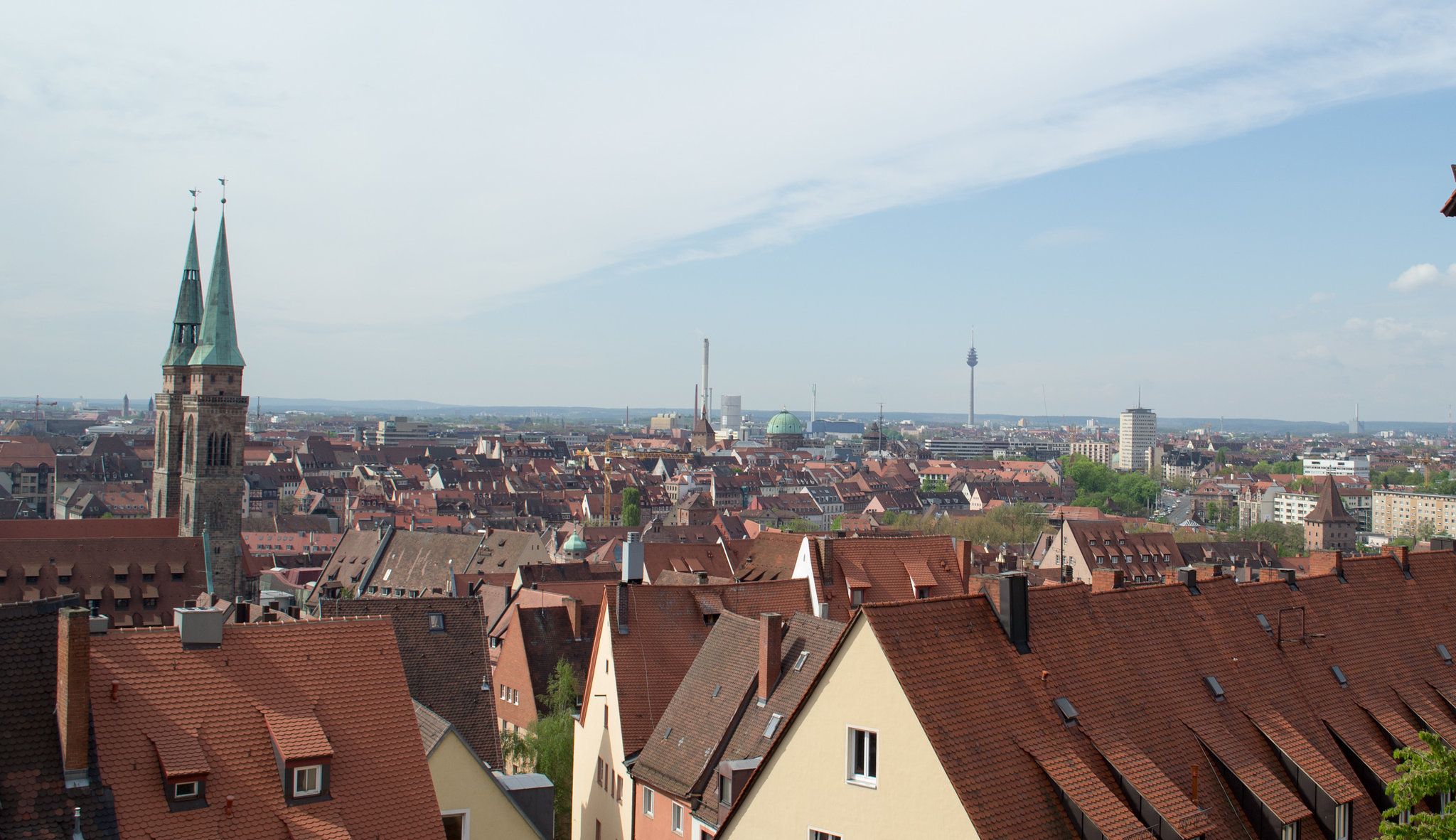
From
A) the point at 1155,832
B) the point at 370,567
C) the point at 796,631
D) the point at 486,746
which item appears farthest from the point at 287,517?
the point at 1155,832

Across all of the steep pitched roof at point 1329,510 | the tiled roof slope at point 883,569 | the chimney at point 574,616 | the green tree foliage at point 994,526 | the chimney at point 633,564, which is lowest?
the green tree foliage at point 994,526

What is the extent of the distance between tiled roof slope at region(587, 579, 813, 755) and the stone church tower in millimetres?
63331

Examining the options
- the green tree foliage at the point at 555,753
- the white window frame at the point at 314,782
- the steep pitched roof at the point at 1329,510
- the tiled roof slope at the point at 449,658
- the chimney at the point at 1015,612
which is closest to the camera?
the white window frame at the point at 314,782

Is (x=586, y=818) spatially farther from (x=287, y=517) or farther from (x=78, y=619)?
(x=287, y=517)

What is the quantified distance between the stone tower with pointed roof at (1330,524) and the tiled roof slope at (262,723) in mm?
144967

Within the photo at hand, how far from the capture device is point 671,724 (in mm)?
27047

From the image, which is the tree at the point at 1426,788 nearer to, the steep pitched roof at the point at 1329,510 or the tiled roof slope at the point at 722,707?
the tiled roof slope at the point at 722,707

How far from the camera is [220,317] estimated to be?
9500 cm

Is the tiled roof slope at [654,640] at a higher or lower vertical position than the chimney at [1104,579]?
lower

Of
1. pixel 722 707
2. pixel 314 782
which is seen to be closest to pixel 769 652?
pixel 722 707

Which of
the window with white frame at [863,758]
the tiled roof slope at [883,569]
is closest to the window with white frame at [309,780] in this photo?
the window with white frame at [863,758]

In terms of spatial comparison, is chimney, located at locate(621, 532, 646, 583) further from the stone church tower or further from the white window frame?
the stone church tower

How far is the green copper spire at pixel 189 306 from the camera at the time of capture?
319ft

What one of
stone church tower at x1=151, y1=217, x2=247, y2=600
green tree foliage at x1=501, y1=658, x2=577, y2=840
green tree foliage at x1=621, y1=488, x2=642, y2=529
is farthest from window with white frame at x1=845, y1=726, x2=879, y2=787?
green tree foliage at x1=621, y1=488, x2=642, y2=529
